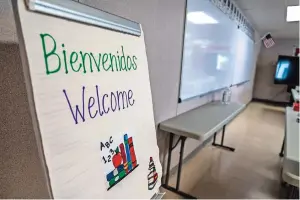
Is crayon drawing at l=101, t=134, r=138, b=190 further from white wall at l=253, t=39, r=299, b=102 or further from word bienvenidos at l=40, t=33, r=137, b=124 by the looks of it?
white wall at l=253, t=39, r=299, b=102

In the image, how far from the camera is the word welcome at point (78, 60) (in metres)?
0.64

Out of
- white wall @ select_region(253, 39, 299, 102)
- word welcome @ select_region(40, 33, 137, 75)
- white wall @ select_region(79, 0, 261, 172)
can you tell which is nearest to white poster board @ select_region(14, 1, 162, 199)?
word welcome @ select_region(40, 33, 137, 75)

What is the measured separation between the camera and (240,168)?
9.15 ft

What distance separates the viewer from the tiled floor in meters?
2.26

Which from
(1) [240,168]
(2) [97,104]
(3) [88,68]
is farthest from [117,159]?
(1) [240,168]

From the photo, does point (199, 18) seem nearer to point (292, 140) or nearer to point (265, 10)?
point (292, 140)

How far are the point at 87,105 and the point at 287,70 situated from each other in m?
8.31

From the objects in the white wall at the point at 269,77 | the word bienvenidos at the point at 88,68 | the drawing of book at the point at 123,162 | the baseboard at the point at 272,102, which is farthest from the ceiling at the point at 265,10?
the baseboard at the point at 272,102

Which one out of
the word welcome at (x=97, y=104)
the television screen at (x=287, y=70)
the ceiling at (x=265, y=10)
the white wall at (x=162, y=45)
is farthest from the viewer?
the television screen at (x=287, y=70)

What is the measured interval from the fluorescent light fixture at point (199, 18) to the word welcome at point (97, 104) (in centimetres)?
160

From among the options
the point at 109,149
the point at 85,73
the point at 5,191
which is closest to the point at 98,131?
the point at 109,149

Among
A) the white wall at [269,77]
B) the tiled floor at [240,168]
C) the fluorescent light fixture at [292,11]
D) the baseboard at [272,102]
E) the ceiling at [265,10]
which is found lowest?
the baseboard at [272,102]

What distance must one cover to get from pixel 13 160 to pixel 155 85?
123 centimetres

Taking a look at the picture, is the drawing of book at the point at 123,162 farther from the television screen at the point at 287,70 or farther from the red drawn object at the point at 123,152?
the television screen at the point at 287,70
